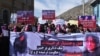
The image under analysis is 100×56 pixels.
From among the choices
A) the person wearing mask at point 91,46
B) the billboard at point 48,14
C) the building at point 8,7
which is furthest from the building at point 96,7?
the person wearing mask at point 91,46

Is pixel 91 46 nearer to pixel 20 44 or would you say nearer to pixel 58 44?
pixel 58 44

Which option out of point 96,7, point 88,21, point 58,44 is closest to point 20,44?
point 58,44

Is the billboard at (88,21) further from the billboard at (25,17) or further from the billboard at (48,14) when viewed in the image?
the billboard at (48,14)

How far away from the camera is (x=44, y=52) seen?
1764 centimetres

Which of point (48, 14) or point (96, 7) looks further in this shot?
point (96, 7)

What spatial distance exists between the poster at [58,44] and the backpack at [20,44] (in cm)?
12

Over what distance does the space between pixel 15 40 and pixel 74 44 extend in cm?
232

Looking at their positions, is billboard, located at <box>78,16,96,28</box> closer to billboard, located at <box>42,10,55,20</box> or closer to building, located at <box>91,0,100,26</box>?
billboard, located at <box>42,10,55,20</box>

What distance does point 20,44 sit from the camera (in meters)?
17.8

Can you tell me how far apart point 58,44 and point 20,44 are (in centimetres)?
150

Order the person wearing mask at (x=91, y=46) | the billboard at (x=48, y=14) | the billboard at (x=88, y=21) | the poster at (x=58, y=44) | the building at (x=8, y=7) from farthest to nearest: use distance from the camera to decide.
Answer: the building at (x=8, y=7) < the billboard at (x=48, y=14) < the billboard at (x=88, y=21) < the poster at (x=58, y=44) < the person wearing mask at (x=91, y=46)

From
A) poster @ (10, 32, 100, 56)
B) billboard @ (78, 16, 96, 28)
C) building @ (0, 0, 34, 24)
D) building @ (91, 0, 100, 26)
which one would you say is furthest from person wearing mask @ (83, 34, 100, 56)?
building @ (0, 0, 34, 24)

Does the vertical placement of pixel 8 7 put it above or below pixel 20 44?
above

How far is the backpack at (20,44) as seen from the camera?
696 inches
